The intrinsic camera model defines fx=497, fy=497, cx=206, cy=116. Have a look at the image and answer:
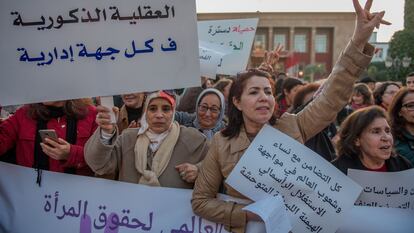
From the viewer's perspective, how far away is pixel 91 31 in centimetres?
269

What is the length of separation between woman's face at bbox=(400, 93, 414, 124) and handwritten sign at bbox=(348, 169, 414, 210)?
3.37 feet

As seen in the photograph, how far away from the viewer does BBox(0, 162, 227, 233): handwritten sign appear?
2.90 metres

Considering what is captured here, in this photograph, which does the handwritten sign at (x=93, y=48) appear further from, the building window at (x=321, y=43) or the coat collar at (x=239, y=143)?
the building window at (x=321, y=43)

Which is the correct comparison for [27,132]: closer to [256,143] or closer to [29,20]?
[29,20]

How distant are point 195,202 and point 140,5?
110 centimetres

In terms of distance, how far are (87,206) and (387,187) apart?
5.83ft

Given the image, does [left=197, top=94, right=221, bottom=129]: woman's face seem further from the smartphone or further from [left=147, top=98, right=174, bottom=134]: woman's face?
the smartphone

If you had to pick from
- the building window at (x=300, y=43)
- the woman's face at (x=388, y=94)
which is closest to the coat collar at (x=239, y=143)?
the woman's face at (x=388, y=94)

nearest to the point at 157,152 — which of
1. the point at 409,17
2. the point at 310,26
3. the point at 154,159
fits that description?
the point at 154,159

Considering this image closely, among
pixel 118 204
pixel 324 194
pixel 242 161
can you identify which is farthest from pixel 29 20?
pixel 324 194

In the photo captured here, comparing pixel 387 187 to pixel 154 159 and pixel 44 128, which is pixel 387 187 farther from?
pixel 44 128

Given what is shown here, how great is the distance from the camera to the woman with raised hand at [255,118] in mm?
2510

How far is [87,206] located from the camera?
302 cm

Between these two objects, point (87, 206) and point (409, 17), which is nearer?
point (87, 206)
